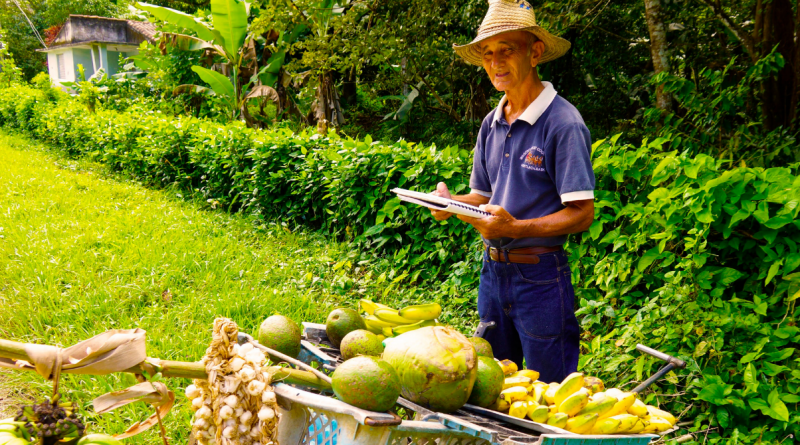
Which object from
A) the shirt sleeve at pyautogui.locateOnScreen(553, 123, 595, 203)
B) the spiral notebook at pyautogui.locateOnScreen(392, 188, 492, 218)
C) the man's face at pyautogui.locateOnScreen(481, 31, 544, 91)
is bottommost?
the spiral notebook at pyautogui.locateOnScreen(392, 188, 492, 218)

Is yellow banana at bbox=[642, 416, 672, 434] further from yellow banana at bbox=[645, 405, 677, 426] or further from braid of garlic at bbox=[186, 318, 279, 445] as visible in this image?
braid of garlic at bbox=[186, 318, 279, 445]

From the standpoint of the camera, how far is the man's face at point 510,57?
257 centimetres

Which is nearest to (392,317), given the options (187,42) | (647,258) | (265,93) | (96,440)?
(96,440)

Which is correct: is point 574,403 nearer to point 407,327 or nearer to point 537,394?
point 537,394

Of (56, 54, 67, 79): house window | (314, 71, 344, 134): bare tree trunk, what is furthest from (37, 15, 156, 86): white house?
(314, 71, 344, 134): bare tree trunk

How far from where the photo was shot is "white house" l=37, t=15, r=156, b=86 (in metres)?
37.4

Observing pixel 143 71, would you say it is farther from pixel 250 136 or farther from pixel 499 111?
pixel 499 111

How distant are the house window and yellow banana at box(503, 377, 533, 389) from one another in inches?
1909

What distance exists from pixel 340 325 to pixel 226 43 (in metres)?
10.3

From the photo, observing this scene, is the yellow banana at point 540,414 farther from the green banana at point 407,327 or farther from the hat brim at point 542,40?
the hat brim at point 542,40

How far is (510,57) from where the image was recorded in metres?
2.58

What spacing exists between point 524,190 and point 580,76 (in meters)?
5.83

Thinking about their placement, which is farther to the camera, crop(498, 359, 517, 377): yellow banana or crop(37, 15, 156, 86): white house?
crop(37, 15, 156, 86): white house

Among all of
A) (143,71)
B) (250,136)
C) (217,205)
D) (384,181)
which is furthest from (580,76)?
(143,71)
